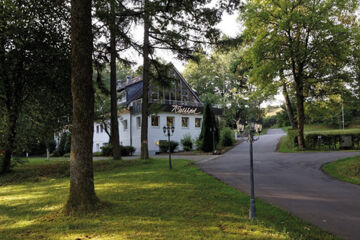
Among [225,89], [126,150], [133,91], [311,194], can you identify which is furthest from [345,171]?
[225,89]

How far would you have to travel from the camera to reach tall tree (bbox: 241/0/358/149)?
58.1ft

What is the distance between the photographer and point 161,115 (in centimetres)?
2848

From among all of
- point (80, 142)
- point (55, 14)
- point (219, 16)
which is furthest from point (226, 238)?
point (55, 14)

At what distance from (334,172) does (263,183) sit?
3.95 metres

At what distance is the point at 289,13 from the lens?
18.4 m

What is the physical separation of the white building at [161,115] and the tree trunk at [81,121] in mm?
21077

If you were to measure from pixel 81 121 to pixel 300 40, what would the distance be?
19.6 metres

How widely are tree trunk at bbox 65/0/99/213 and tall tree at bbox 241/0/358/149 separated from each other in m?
15.6

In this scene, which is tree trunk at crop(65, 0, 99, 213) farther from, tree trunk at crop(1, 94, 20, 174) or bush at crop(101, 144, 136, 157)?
bush at crop(101, 144, 136, 157)

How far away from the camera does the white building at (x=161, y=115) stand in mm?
28062

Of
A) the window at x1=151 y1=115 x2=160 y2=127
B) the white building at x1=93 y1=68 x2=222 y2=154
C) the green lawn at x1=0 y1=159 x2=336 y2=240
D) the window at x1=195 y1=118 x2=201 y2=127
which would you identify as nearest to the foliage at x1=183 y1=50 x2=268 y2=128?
the window at x1=195 y1=118 x2=201 y2=127

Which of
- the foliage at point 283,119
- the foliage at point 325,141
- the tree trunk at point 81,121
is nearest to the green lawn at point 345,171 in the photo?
the tree trunk at point 81,121

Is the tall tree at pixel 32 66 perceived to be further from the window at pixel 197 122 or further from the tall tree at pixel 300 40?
the window at pixel 197 122

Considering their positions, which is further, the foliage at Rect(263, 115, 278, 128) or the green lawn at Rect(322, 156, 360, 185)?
the foliage at Rect(263, 115, 278, 128)
